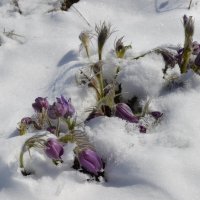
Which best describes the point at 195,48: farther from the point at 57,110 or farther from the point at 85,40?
the point at 57,110

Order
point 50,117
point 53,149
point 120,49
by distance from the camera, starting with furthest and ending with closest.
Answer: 1. point 120,49
2. point 50,117
3. point 53,149

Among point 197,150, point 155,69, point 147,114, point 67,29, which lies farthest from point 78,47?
point 197,150

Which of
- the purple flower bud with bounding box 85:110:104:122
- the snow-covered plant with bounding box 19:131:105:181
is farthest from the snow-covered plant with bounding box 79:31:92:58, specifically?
the snow-covered plant with bounding box 19:131:105:181

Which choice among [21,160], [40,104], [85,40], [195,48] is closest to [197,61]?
[195,48]

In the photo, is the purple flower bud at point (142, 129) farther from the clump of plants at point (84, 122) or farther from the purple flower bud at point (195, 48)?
the purple flower bud at point (195, 48)

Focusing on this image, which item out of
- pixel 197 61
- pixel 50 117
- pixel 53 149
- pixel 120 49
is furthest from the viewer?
pixel 120 49

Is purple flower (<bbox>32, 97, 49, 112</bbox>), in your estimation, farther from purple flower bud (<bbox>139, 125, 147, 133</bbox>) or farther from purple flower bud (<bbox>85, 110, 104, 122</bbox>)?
purple flower bud (<bbox>139, 125, 147, 133</bbox>)

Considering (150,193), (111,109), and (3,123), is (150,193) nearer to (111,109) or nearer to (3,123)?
(111,109)
